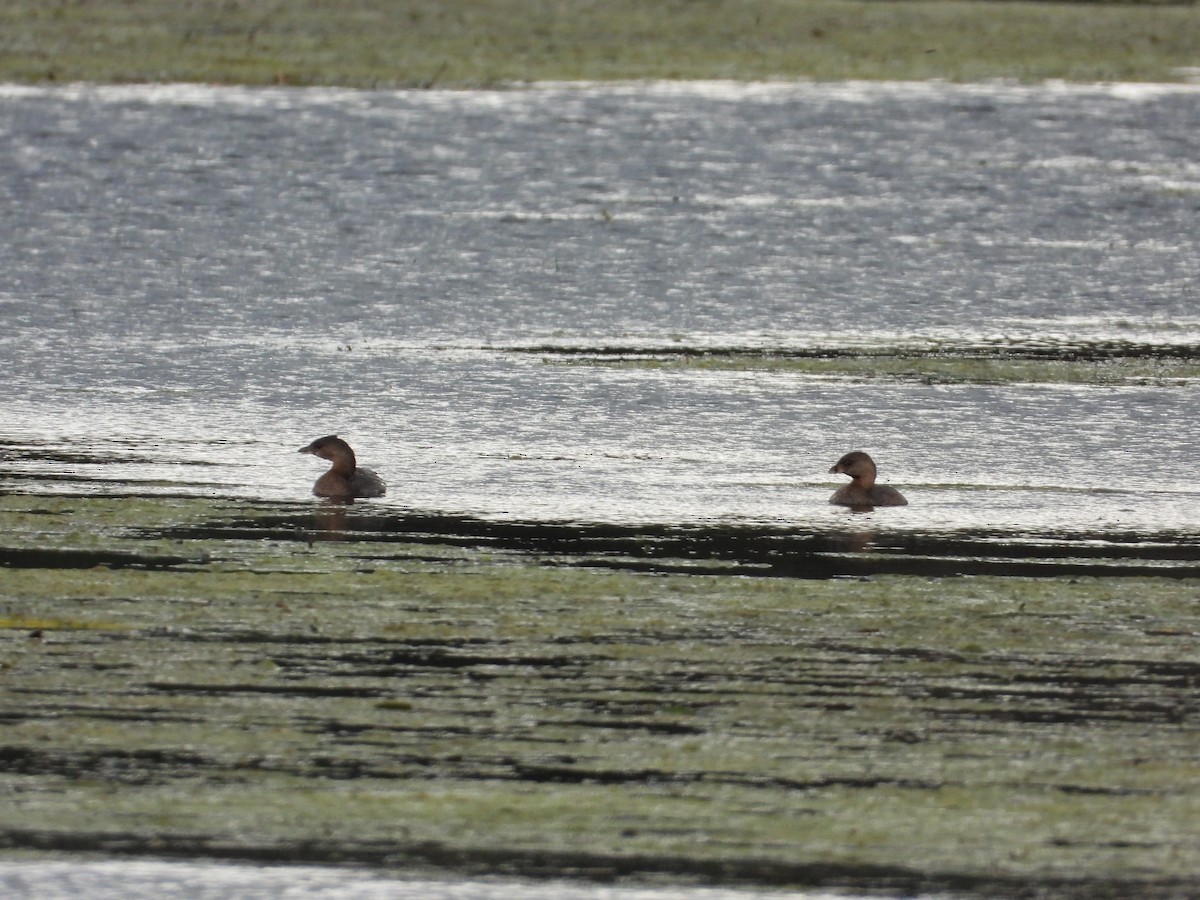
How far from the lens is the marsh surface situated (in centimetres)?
518

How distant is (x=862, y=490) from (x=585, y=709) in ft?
8.40

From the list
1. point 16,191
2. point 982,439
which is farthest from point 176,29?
point 982,439

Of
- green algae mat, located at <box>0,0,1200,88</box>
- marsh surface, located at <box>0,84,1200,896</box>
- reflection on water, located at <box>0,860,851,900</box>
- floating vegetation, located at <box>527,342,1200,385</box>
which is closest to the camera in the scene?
reflection on water, located at <box>0,860,851,900</box>

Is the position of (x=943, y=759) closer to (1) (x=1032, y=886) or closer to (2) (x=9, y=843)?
(1) (x=1032, y=886)

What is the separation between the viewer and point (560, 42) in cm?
2012

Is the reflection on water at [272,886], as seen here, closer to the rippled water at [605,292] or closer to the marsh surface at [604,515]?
the marsh surface at [604,515]

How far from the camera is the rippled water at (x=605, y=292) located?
864 centimetres

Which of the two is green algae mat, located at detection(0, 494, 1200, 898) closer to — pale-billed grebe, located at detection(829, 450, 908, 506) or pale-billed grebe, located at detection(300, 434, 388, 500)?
pale-billed grebe, located at detection(300, 434, 388, 500)

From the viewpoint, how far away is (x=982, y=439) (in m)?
9.27

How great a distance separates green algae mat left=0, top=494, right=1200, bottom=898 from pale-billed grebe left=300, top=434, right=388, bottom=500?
0.33 meters

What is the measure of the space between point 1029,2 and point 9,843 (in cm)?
2049

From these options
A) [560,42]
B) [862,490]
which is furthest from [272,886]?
[560,42]

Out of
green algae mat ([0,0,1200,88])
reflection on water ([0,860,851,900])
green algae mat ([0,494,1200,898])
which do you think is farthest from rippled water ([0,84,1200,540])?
reflection on water ([0,860,851,900])

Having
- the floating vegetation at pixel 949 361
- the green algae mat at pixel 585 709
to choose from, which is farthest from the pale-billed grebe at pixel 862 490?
the floating vegetation at pixel 949 361
